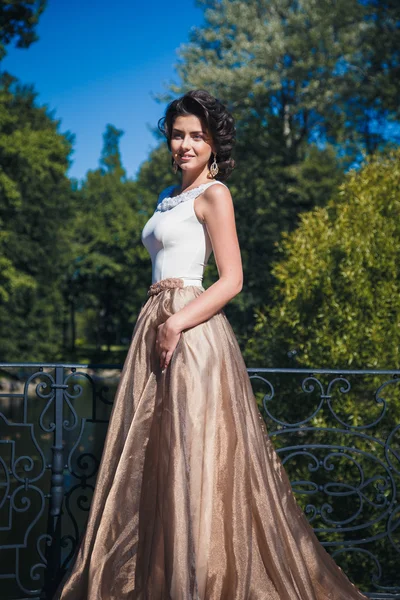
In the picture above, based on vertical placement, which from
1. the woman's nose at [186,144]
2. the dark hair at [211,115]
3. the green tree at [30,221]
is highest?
the green tree at [30,221]

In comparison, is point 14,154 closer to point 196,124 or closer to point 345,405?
point 345,405

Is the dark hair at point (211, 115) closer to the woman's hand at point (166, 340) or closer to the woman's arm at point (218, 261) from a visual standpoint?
the woman's arm at point (218, 261)

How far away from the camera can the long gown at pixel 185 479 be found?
90.8 inches

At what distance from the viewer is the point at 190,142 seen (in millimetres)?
2627

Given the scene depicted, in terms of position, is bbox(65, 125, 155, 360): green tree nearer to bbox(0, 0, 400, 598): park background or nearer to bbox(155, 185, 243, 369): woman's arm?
bbox(0, 0, 400, 598): park background

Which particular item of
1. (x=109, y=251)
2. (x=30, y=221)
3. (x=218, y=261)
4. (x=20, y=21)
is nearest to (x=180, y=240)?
(x=218, y=261)

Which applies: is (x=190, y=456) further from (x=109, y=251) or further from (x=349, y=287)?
(x=109, y=251)

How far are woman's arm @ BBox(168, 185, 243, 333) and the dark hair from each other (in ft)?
0.82

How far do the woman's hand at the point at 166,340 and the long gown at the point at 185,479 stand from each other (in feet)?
0.10

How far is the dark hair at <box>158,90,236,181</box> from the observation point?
2.60 m

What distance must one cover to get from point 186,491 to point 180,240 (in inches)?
38.1

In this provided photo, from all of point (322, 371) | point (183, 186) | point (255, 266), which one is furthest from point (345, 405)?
point (255, 266)

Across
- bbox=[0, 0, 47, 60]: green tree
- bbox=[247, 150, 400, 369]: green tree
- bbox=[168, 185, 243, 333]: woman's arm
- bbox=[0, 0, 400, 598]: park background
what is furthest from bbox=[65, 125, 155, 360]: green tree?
bbox=[168, 185, 243, 333]: woman's arm

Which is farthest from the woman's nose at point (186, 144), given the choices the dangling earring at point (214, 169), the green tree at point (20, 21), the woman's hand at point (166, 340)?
the green tree at point (20, 21)
